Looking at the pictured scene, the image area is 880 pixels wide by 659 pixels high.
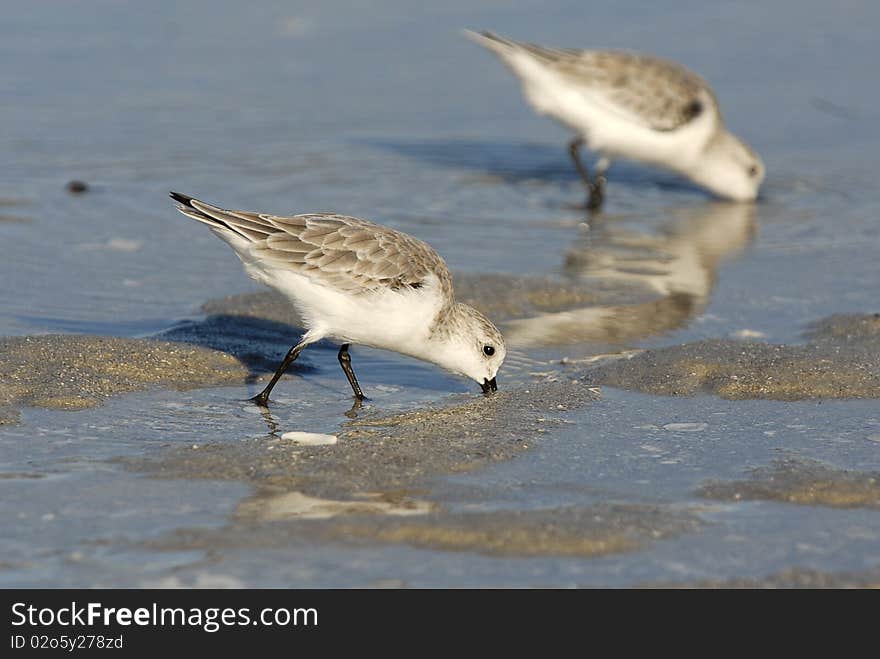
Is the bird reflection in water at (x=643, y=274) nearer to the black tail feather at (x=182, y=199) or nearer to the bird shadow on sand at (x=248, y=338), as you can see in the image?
the bird shadow on sand at (x=248, y=338)

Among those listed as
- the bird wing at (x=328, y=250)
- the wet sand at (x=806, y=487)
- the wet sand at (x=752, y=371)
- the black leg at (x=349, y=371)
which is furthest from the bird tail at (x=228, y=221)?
the wet sand at (x=806, y=487)

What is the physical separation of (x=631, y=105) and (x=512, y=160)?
116 centimetres

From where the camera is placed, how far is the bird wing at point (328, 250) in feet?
21.3

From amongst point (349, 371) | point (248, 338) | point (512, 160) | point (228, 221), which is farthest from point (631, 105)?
point (228, 221)

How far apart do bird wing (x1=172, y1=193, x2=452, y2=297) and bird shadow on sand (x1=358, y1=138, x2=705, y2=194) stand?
5061 millimetres

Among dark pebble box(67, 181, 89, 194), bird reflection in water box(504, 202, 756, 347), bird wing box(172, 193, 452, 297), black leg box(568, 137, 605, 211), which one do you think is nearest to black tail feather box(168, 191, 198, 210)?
bird wing box(172, 193, 452, 297)

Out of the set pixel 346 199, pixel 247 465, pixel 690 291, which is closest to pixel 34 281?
pixel 346 199

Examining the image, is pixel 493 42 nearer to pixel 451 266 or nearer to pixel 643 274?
pixel 643 274

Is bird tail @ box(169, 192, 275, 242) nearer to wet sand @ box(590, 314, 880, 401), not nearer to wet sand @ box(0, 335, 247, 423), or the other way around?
wet sand @ box(0, 335, 247, 423)

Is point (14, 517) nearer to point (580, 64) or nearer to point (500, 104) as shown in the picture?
point (580, 64)

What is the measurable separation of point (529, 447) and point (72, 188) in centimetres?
575

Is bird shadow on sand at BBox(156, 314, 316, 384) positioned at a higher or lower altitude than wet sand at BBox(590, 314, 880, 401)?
lower

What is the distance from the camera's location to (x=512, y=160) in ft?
39.7

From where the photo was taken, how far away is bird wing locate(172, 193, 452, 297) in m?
6.50
